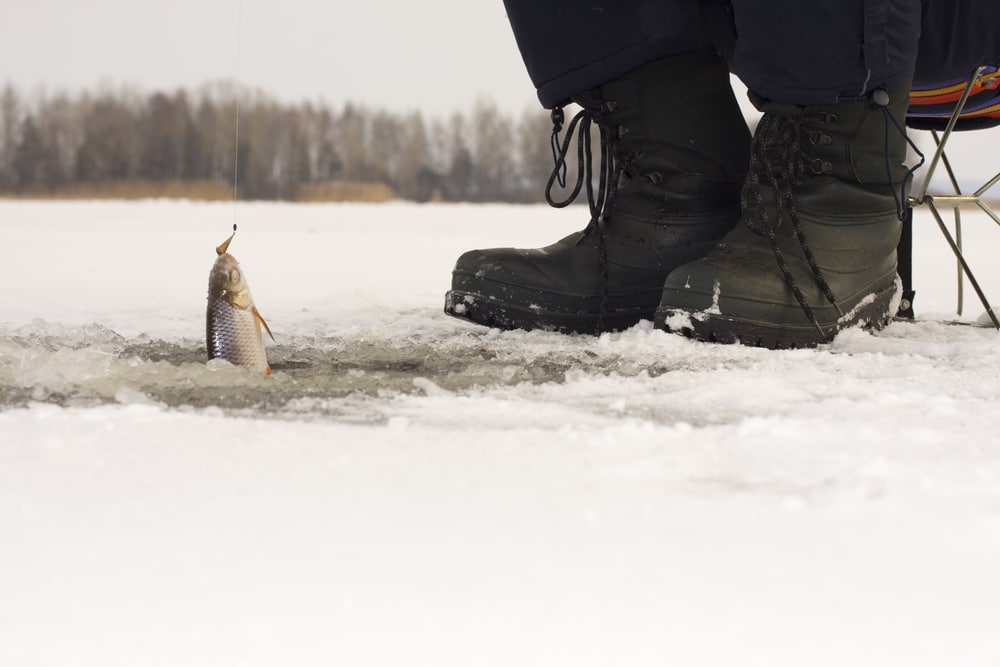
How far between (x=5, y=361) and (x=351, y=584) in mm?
840

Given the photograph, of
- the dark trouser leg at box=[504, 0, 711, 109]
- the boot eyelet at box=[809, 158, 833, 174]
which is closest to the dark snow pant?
the dark trouser leg at box=[504, 0, 711, 109]

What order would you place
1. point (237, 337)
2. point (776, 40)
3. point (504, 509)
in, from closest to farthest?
point (504, 509) → point (237, 337) → point (776, 40)

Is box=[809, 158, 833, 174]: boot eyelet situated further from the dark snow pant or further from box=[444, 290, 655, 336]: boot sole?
box=[444, 290, 655, 336]: boot sole

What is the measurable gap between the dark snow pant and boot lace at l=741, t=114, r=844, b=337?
7 centimetres

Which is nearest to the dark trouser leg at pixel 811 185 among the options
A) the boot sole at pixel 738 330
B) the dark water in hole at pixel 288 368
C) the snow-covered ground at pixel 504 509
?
the boot sole at pixel 738 330

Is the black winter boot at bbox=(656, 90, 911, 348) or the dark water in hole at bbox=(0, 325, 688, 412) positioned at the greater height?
the black winter boot at bbox=(656, 90, 911, 348)

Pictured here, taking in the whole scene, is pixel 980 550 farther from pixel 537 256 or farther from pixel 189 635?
pixel 537 256

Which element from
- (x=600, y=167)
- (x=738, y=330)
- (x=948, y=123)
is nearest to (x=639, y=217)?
(x=600, y=167)

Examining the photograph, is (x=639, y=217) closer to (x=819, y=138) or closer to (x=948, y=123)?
(x=819, y=138)

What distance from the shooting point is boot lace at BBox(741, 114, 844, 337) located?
144 centimetres

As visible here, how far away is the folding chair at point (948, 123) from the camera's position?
5.50 feet

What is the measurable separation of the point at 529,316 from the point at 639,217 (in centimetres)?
27

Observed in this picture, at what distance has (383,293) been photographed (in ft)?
7.38

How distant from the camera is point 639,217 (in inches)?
64.5
